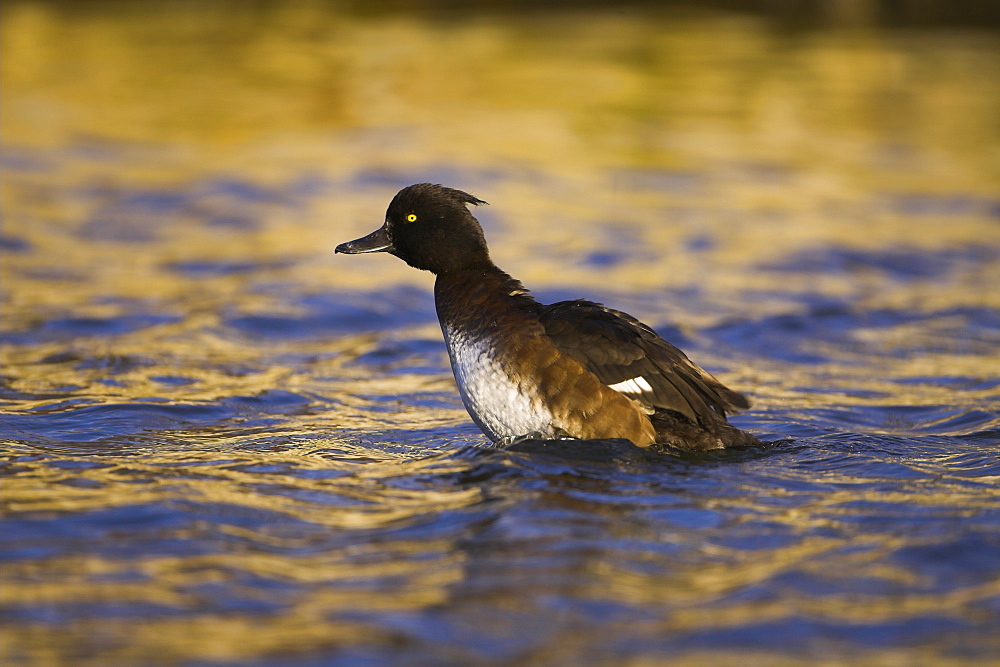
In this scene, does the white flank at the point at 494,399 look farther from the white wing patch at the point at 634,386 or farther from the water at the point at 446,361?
the white wing patch at the point at 634,386

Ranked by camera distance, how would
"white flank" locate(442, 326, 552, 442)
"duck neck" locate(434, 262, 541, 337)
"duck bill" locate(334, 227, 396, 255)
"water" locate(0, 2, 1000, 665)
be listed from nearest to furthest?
"water" locate(0, 2, 1000, 665), "white flank" locate(442, 326, 552, 442), "duck neck" locate(434, 262, 541, 337), "duck bill" locate(334, 227, 396, 255)

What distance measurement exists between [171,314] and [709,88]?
14.6m

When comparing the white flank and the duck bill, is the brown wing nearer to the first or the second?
the white flank

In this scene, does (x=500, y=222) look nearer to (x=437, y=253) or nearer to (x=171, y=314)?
(x=171, y=314)

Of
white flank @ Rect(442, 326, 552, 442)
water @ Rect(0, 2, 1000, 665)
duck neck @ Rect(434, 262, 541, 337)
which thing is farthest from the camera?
duck neck @ Rect(434, 262, 541, 337)

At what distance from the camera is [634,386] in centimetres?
677

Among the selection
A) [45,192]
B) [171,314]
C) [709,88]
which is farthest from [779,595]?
[709,88]

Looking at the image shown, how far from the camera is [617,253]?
1375 cm

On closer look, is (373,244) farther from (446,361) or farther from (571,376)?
(446,361)

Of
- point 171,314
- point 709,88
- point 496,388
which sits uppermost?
point 709,88

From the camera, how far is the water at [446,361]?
16.2ft

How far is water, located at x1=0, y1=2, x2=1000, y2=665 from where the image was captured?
494cm

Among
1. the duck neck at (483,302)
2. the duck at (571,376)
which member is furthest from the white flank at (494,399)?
the duck neck at (483,302)

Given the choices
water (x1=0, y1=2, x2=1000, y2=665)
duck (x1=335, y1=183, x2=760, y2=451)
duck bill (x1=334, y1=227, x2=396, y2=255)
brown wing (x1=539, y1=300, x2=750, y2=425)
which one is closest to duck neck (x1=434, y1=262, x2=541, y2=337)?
duck (x1=335, y1=183, x2=760, y2=451)
